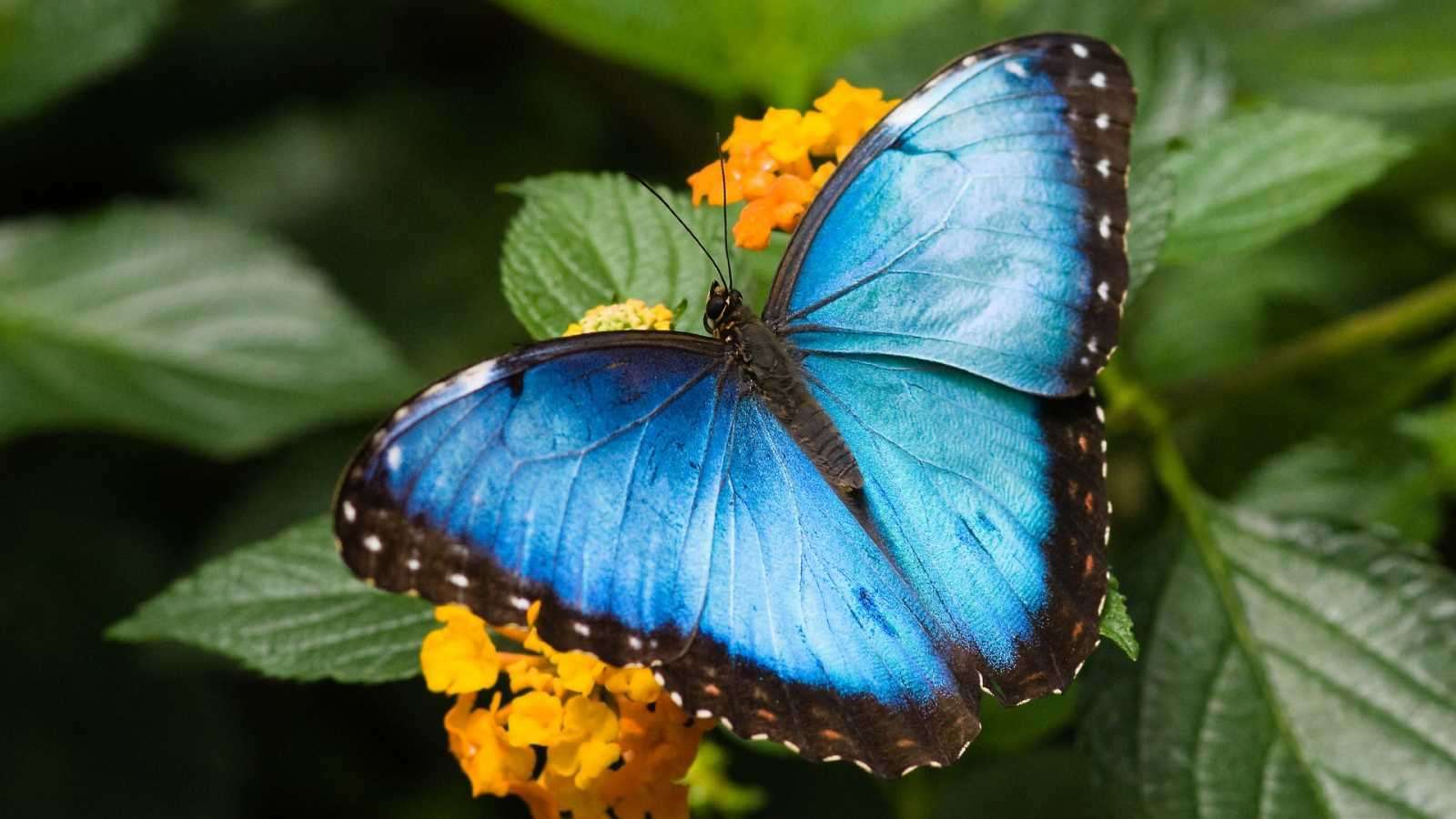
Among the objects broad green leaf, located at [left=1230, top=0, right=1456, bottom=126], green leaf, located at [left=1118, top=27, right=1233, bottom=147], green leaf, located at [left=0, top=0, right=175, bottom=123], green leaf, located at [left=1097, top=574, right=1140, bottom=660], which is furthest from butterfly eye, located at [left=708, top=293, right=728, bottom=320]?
broad green leaf, located at [left=1230, top=0, right=1456, bottom=126]

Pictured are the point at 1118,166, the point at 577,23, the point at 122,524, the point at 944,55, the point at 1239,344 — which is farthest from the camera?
the point at 122,524

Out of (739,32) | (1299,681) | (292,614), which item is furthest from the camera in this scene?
(739,32)

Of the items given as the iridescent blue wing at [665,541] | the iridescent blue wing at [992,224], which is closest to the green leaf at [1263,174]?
the iridescent blue wing at [992,224]

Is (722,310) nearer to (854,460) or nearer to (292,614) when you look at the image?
(854,460)

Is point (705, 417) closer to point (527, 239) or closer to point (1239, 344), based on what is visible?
point (527, 239)

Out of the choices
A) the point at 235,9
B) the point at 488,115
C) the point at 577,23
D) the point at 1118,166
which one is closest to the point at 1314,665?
the point at 1118,166

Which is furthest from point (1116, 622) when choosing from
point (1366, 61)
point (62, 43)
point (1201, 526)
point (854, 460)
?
point (62, 43)
